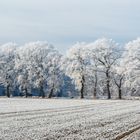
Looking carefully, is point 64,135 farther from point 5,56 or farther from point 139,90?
point 5,56

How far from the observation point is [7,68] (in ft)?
372

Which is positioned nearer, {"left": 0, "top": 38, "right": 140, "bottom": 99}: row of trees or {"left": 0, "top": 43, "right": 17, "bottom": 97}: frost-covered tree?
{"left": 0, "top": 38, "right": 140, "bottom": 99}: row of trees

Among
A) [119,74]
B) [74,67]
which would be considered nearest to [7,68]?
[74,67]

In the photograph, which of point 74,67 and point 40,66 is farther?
point 40,66

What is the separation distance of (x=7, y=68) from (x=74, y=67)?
17.8 m

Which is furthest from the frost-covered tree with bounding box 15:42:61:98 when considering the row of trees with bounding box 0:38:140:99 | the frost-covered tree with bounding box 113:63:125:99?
the frost-covered tree with bounding box 113:63:125:99

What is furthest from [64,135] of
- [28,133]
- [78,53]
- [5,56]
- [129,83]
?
[5,56]

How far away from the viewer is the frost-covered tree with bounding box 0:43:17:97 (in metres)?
111

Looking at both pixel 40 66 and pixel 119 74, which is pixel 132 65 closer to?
pixel 119 74

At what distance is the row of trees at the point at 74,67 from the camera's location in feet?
341

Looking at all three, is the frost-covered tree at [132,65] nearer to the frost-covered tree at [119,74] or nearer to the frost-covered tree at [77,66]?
the frost-covered tree at [119,74]

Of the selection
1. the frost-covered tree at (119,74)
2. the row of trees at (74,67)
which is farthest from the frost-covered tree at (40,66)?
the frost-covered tree at (119,74)

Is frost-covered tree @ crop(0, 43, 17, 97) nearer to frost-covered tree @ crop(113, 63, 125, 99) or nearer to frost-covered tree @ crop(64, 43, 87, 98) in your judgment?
frost-covered tree @ crop(64, 43, 87, 98)

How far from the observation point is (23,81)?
366 feet
